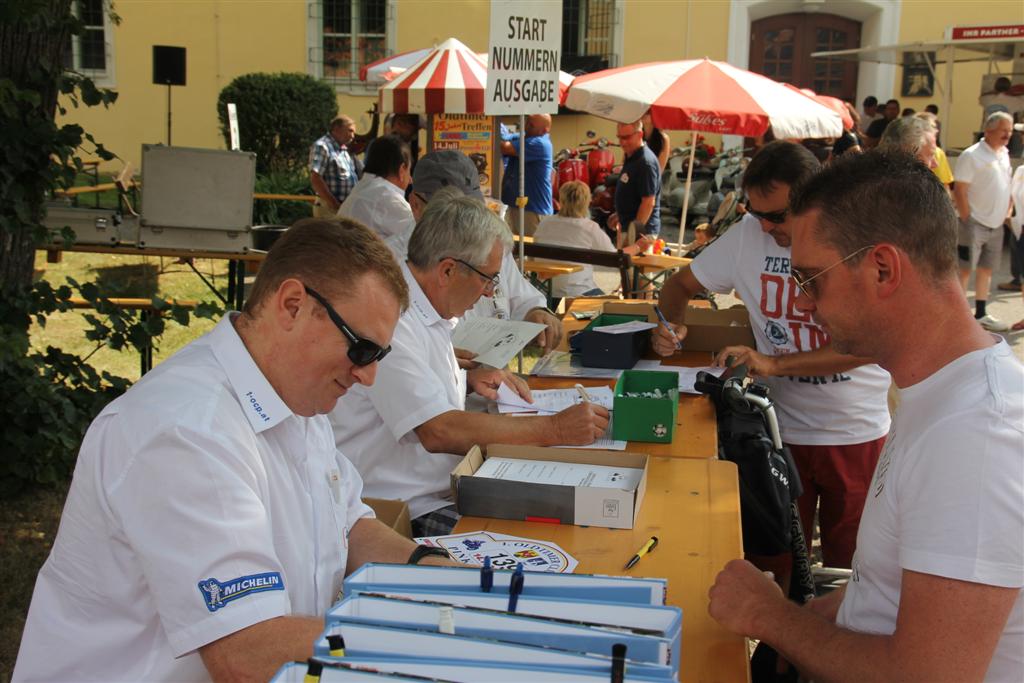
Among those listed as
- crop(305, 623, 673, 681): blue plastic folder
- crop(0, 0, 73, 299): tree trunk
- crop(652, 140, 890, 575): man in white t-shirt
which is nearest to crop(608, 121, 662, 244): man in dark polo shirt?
crop(652, 140, 890, 575): man in white t-shirt

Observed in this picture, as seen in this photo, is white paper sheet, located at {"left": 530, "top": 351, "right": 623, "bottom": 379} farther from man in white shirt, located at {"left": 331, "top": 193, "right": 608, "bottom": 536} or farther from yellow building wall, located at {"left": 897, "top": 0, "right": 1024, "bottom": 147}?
yellow building wall, located at {"left": 897, "top": 0, "right": 1024, "bottom": 147}

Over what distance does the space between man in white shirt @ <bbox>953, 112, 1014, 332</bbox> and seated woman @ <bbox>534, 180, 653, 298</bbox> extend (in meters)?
3.02

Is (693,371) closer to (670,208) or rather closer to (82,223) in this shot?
(82,223)

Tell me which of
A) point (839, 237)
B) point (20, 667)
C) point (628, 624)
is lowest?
point (20, 667)

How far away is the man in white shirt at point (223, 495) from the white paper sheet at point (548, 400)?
141cm

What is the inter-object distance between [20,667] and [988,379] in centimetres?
177

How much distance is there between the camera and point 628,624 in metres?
1.29

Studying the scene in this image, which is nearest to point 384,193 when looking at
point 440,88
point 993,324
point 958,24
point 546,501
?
point 440,88

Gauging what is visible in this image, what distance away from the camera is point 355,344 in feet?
5.89

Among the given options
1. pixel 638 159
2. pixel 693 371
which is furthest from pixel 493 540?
pixel 638 159

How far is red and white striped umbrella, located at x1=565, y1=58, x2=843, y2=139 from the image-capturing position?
326 inches

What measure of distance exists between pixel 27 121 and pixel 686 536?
3.46 meters

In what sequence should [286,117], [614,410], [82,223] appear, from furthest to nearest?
[286,117] < [82,223] < [614,410]

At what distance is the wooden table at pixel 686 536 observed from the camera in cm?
187
